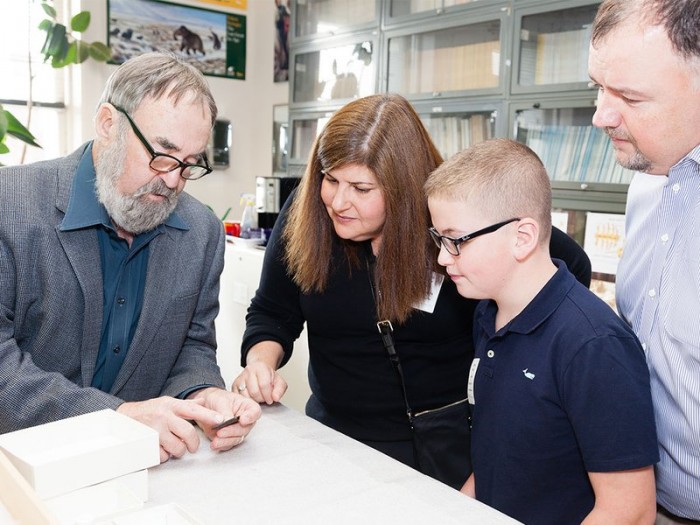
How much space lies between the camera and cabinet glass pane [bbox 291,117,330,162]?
443 centimetres

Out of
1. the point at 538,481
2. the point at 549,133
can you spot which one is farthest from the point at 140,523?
the point at 549,133

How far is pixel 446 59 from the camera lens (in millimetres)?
3504

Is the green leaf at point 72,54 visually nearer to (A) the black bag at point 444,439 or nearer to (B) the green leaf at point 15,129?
(B) the green leaf at point 15,129

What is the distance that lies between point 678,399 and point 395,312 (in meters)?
0.59

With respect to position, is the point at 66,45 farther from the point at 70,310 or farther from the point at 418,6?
the point at 70,310

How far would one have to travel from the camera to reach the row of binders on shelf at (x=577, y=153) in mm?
2812

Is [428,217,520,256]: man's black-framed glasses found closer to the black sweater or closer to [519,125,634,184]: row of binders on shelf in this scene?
the black sweater

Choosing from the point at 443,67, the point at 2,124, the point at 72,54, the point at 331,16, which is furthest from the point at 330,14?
the point at 2,124

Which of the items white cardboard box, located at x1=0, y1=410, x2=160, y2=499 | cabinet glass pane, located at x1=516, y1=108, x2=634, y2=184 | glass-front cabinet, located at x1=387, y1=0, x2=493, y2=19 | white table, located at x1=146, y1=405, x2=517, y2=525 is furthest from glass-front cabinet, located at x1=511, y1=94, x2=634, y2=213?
white cardboard box, located at x1=0, y1=410, x2=160, y2=499

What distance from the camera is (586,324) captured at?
3.58 ft

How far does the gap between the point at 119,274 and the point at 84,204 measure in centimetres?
16

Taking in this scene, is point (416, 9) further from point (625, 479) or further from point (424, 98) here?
point (625, 479)

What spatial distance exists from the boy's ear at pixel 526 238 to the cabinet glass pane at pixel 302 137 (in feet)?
10.9

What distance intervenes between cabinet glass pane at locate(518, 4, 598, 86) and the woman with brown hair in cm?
→ 165
